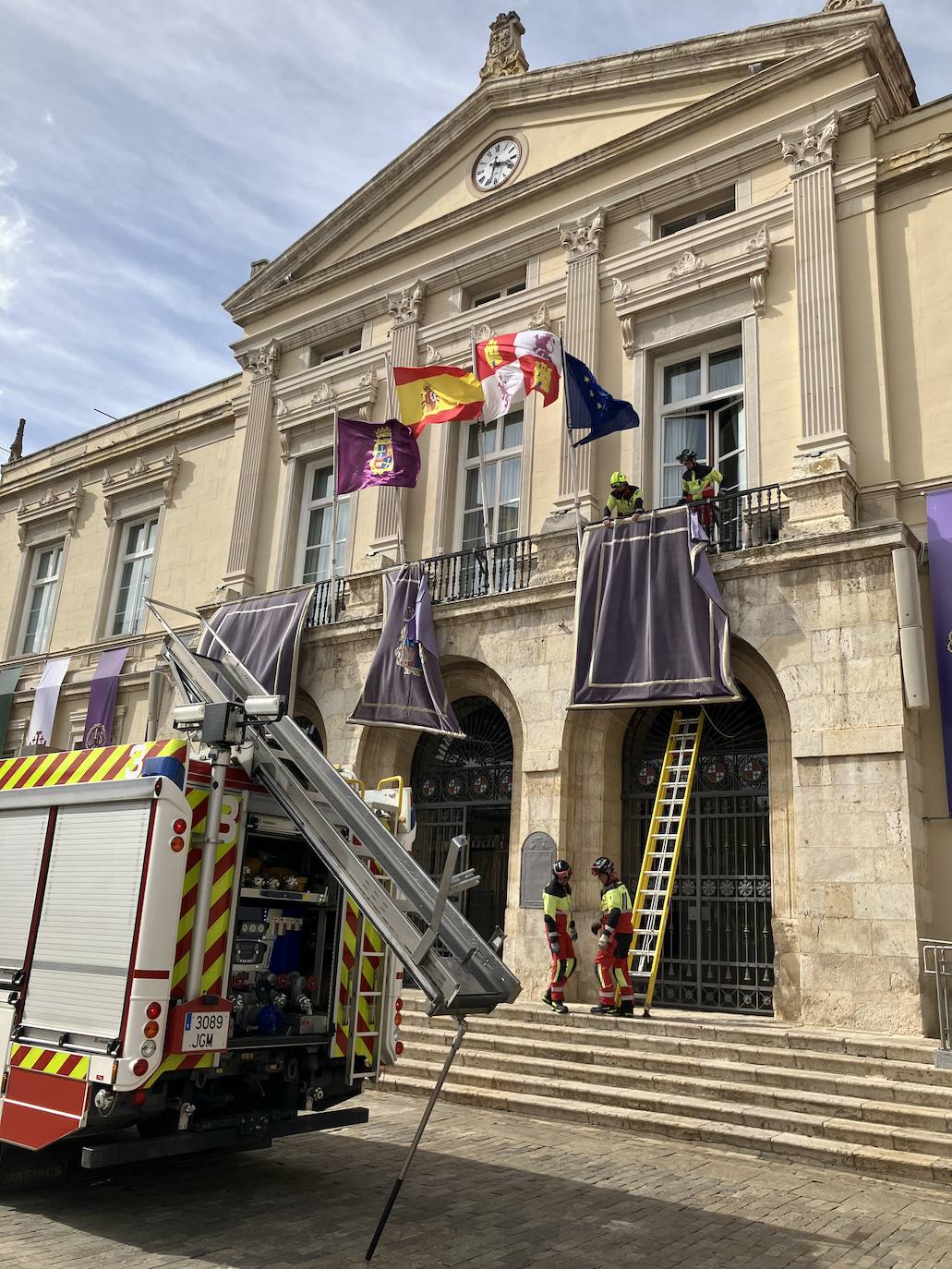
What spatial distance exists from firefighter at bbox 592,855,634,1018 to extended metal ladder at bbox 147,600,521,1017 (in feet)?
14.3

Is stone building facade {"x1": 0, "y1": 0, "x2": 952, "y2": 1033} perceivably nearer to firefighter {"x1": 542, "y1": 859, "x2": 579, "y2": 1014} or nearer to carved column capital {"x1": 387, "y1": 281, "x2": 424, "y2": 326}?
carved column capital {"x1": 387, "y1": 281, "x2": 424, "y2": 326}

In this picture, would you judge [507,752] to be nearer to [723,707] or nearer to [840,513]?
[723,707]

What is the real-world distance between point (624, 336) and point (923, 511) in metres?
5.42

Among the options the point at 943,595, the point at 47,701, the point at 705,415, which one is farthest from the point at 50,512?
the point at 943,595

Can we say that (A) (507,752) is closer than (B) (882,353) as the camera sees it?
No

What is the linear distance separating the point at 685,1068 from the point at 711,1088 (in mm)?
437

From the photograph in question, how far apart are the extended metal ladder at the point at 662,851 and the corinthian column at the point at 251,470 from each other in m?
9.67

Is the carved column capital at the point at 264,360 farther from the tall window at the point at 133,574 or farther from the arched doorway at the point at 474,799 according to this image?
the arched doorway at the point at 474,799

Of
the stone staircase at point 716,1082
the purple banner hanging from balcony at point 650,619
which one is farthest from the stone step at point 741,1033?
the purple banner hanging from balcony at point 650,619

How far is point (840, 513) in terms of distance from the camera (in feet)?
38.4

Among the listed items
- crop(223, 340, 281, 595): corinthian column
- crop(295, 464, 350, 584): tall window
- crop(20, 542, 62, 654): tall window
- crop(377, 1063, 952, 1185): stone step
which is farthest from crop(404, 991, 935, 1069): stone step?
crop(20, 542, 62, 654): tall window

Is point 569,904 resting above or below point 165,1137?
above

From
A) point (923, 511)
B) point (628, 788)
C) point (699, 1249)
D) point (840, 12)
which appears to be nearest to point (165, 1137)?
point (699, 1249)

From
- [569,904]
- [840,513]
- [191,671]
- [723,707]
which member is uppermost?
[840,513]
